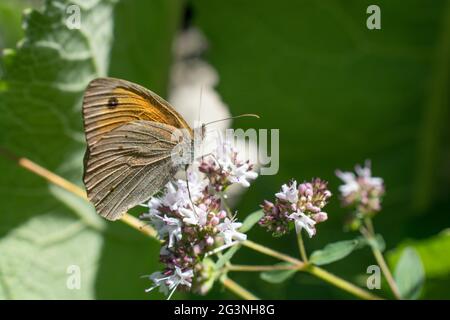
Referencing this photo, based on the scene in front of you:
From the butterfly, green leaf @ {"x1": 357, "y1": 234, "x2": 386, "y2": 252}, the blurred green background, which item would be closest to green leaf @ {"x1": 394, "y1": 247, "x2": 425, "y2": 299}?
green leaf @ {"x1": 357, "y1": 234, "x2": 386, "y2": 252}

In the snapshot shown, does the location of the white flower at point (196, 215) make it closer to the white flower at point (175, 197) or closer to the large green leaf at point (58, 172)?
the white flower at point (175, 197)

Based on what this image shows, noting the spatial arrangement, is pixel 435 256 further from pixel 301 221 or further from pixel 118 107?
pixel 118 107

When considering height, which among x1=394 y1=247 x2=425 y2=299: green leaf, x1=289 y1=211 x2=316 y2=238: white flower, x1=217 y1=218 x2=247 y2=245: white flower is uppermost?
x1=289 y1=211 x2=316 y2=238: white flower

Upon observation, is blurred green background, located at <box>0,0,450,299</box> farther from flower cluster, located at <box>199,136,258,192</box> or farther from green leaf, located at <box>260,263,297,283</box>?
flower cluster, located at <box>199,136,258,192</box>

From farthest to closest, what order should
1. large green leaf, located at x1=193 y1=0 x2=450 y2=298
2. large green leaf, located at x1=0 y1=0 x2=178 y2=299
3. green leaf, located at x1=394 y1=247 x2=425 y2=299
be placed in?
large green leaf, located at x1=193 y1=0 x2=450 y2=298 → large green leaf, located at x1=0 y1=0 x2=178 y2=299 → green leaf, located at x1=394 y1=247 x2=425 y2=299

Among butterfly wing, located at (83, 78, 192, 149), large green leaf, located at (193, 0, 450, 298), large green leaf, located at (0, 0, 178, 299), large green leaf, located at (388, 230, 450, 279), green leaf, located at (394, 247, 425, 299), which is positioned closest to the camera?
butterfly wing, located at (83, 78, 192, 149)
